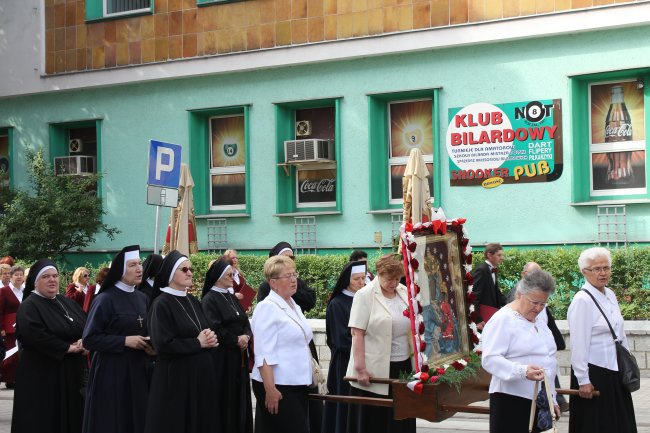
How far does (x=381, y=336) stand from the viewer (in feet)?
31.6

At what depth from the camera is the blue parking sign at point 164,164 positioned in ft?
47.9

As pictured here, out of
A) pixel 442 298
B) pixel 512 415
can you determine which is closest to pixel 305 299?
pixel 442 298

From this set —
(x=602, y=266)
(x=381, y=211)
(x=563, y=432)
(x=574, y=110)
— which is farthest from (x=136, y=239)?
(x=602, y=266)

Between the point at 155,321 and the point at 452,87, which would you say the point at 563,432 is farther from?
the point at 452,87

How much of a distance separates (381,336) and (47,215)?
15047mm

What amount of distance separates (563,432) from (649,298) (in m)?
4.94

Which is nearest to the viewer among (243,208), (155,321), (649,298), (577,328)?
(577,328)

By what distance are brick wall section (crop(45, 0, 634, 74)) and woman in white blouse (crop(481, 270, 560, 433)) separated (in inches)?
480

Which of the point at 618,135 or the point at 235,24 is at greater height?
the point at 235,24

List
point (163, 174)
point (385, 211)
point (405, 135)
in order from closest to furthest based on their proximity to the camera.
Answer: point (163, 174) < point (385, 211) < point (405, 135)

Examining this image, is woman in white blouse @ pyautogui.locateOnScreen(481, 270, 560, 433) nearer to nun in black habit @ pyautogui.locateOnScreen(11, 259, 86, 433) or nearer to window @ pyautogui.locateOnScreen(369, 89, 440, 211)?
nun in black habit @ pyautogui.locateOnScreen(11, 259, 86, 433)

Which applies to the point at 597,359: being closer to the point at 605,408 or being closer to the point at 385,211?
the point at 605,408

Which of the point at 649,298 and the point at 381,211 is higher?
the point at 381,211

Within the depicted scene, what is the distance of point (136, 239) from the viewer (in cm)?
2481
